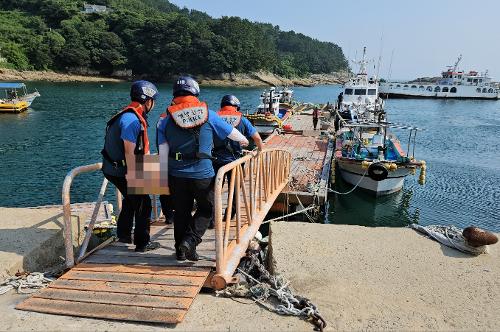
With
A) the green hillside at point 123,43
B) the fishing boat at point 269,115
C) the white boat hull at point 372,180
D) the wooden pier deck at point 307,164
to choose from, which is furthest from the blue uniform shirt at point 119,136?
the green hillside at point 123,43

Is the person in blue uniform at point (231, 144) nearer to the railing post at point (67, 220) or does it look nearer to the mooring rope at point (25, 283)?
the railing post at point (67, 220)

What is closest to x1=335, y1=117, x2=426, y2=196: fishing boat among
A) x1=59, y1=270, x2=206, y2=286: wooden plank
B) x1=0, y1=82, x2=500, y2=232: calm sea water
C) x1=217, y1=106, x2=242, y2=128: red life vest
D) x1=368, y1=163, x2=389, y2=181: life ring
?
x1=368, y1=163, x2=389, y2=181: life ring

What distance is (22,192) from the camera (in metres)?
15.9

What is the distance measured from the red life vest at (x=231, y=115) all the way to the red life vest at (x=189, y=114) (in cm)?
177

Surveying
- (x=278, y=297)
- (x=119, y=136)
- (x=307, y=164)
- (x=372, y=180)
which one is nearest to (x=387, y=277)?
(x=278, y=297)

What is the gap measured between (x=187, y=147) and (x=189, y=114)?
1.16 ft

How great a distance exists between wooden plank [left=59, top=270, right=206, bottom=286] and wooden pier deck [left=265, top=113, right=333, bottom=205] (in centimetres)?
732

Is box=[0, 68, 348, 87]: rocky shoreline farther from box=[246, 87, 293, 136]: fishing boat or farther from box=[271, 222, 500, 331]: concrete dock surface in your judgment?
box=[271, 222, 500, 331]: concrete dock surface

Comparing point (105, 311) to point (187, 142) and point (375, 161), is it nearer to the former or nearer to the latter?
point (187, 142)

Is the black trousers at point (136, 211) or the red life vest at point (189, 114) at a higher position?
A: the red life vest at point (189, 114)

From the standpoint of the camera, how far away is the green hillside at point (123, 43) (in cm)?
8944

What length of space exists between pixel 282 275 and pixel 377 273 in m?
1.20

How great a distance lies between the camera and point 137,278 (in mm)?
4301

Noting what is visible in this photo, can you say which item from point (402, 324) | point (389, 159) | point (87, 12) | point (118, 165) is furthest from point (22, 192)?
point (87, 12)
